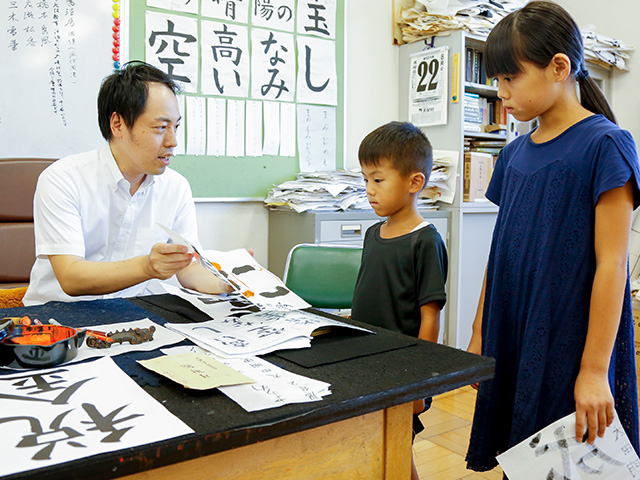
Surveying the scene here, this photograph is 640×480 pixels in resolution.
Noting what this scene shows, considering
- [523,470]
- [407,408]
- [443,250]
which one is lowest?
[523,470]

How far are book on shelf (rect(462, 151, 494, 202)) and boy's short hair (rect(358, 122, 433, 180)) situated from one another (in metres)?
1.74

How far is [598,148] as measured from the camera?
1029 mm

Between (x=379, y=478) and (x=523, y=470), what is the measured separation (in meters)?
0.28

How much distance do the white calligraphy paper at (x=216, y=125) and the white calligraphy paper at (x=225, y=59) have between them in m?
0.05

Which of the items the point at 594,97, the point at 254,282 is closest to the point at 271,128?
the point at 254,282

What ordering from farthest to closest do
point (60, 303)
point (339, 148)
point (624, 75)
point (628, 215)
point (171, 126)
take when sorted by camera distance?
1. point (624, 75)
2. point (339, 148)
3. point (171, 126)
4. point (60, 303)
5. point (628, 215)

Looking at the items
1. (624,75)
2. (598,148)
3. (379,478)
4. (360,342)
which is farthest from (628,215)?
(624,75)

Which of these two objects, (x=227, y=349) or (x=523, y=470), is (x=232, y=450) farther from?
(x=523, y=470)

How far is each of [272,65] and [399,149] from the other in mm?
1662

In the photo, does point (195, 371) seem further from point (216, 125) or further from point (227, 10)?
point (227, 10)

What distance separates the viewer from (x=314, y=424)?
66 centimetres

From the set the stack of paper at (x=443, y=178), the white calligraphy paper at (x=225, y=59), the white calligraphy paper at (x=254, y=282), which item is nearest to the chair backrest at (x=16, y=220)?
the white calligraphy paper at (x=225, y=59)

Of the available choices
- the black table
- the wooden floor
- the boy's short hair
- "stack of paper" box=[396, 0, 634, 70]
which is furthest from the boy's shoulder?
"stack of paper" box=[396, 0, 634, 70]

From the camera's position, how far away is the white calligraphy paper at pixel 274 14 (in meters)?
2.79
